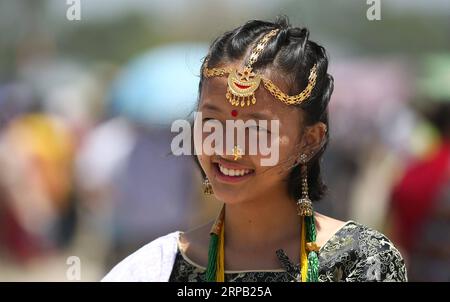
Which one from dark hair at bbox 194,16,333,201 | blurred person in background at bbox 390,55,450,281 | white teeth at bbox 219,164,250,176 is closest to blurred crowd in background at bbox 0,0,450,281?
blurred person in background at bbox 390,55,450,281

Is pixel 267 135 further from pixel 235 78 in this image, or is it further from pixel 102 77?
pixel 102 77

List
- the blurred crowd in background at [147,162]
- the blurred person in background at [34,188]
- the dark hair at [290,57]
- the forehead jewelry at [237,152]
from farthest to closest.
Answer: the blurred person in background at [34,188] < the blurred crowd in background at [147,162] < the dark hair at [290,57] < the forehead jewelry at [237,152]

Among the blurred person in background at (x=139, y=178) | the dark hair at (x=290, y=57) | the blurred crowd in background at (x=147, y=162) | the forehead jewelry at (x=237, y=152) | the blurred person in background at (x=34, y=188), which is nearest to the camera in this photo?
the forehead jewelry at (x=237, y=152)

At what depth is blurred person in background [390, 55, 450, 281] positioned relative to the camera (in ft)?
18.8

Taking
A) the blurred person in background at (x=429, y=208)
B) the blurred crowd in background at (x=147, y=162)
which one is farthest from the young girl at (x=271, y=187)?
the blurred person in background at (x=429, y=208)

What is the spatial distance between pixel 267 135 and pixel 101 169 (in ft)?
20.6

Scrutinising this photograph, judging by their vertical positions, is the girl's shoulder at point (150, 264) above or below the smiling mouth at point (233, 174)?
below

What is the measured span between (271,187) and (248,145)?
0.60 ft

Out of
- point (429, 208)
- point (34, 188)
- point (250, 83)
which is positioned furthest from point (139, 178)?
point (250, 83)

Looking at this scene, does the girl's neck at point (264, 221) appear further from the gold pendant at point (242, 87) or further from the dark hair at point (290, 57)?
the gold pendant at point (242, 87)

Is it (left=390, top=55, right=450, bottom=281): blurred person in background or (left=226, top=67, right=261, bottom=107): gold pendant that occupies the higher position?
(left=390, top=55, right=450, bottom=281): blurred person in background

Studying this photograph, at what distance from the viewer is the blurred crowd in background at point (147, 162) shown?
6180mm

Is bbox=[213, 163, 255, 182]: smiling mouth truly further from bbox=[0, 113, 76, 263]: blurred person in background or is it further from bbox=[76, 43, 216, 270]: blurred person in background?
bbox=[0, 113, 76, 263]: blurred person in background

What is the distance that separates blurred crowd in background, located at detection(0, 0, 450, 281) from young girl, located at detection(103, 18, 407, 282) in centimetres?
30
